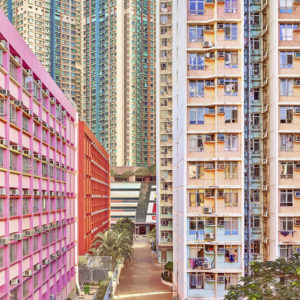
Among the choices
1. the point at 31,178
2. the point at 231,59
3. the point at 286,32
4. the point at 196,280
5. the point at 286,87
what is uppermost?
the point at 286,32

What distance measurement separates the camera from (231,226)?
1489 inches

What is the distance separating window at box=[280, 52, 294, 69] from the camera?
125ft

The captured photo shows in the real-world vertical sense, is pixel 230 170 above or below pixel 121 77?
below

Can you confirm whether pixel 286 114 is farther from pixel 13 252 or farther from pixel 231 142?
pixel 13 252

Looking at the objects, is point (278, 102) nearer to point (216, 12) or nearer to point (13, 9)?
point (216, 12)

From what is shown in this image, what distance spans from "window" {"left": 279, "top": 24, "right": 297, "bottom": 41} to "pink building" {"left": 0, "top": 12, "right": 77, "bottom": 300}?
18.3 meters

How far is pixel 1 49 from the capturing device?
26.6 meters

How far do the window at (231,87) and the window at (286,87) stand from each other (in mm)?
3516

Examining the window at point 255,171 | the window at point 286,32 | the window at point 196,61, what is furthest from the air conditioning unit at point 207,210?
the window at point 286,32

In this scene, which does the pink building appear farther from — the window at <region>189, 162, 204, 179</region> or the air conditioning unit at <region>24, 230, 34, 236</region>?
the window at <region>189, 162, 204, 179</region>

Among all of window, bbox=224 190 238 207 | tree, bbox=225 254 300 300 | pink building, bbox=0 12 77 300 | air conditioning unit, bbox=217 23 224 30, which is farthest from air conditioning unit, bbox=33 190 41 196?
air conditioning unit, bbox=217 23 224 30

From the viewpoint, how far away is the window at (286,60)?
1495 inches

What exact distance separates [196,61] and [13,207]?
58.8 ft

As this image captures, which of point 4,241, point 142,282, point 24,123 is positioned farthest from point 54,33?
point 4,241
